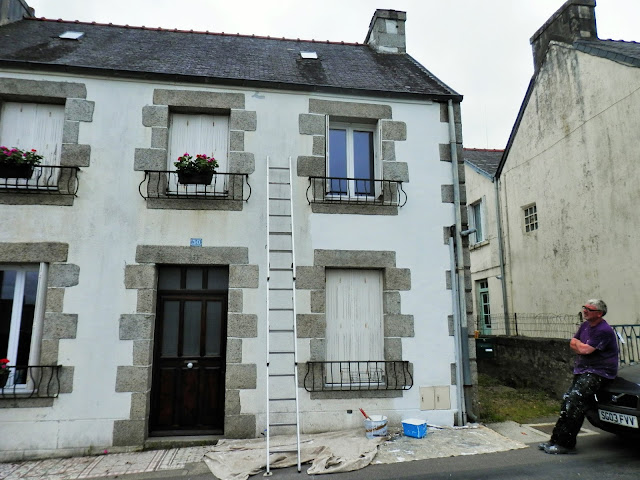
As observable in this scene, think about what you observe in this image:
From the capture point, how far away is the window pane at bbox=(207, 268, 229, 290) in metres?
6.65

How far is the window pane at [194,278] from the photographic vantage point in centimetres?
663

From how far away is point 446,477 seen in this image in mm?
4793

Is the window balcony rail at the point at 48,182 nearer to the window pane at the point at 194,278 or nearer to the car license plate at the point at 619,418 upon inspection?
the window pane at the point at 194,278

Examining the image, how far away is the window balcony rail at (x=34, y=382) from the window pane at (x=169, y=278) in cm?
166

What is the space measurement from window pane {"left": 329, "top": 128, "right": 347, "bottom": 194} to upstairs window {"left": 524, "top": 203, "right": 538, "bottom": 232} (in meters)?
6.78

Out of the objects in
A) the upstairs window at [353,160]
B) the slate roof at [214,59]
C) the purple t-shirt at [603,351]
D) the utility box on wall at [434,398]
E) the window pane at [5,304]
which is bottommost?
the utility box on wall at [434,398]

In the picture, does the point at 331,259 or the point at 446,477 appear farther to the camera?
the point at 331,259

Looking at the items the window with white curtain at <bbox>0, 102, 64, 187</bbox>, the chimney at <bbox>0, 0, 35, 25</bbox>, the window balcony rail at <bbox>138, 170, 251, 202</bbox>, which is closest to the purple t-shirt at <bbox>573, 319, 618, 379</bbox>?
the window balcony rail at <bbox>138, 170, 251, 202</bbox>

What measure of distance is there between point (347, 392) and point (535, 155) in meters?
8.60

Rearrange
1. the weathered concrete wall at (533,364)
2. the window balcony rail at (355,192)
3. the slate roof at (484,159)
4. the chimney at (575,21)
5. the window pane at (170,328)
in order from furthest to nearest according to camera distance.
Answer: the slate roof at (484,159) → the chimney at (575,21) → the weathered concrete wall at (533,364) → the window balcony rail at (355,192) → the window pane at (170,328)

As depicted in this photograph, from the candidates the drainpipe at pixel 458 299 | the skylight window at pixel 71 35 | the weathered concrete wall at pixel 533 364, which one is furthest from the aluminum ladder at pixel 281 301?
the weathered concrete wall at pixel 533 364

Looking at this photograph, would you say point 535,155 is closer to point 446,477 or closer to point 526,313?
point 526,313

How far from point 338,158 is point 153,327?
12.5ft

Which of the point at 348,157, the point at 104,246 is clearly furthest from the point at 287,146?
the point at 104,246
